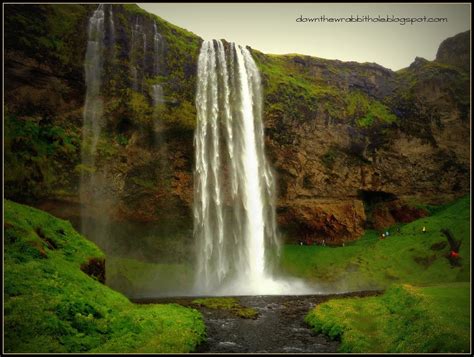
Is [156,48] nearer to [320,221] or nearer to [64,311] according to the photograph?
[320,221]

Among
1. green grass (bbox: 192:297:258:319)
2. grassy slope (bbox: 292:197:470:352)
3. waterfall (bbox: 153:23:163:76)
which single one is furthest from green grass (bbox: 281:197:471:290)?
waterfall (bbox: 153:23:163:76)

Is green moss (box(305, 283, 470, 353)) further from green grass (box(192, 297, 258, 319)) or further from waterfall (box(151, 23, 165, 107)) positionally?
waterfall (box(151, 23, 165, 107))

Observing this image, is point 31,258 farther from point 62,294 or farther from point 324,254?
point 324,254

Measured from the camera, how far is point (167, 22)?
44.5m

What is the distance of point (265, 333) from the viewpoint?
19.0m

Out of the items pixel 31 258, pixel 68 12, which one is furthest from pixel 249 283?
pixel 68 12

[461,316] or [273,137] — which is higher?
[273,137]

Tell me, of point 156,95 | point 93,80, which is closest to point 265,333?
point 156,95

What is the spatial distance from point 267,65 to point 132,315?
4106cm

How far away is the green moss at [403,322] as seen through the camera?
44.2ft

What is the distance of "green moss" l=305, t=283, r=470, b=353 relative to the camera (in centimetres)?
1346

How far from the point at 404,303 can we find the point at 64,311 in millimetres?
16835

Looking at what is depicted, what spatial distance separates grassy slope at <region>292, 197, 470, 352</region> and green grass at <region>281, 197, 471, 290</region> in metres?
0.09

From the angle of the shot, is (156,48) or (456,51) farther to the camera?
(456,51)
